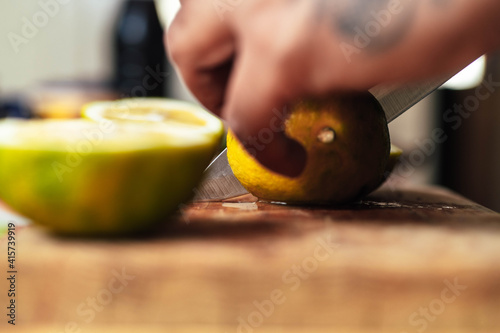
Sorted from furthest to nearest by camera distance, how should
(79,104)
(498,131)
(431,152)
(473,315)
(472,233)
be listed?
(431,152) < (498,131) < (79,104) < (472,233) < (473,315)

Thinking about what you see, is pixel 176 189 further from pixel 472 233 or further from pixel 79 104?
pixel 79 104

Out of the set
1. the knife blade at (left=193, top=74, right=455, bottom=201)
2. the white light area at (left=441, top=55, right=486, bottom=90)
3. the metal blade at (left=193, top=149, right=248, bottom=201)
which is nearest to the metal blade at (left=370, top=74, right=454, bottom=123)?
the knife blade at (left=193, top=74, right=455, bottom=201)

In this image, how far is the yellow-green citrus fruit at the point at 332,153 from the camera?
0.64m

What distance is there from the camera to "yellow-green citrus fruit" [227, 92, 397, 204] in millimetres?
640

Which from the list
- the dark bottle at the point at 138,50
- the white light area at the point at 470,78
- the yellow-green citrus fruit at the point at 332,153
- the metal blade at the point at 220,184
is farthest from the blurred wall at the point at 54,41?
the yellow-green citrus fruit at the point at 332,153

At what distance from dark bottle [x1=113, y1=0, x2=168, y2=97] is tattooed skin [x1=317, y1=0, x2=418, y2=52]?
261cm

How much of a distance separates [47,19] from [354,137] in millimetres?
3097

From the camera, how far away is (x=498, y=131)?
3.26 meters

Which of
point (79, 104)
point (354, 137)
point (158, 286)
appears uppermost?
point (354, 137)

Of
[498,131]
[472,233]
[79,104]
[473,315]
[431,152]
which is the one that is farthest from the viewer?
[431,152]

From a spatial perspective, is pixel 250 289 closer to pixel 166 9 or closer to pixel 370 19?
pixel 370 19

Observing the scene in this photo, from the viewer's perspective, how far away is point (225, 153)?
0.79m

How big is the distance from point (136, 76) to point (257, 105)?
2762mm

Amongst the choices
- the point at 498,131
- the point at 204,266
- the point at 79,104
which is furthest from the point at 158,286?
the point at 498,131
